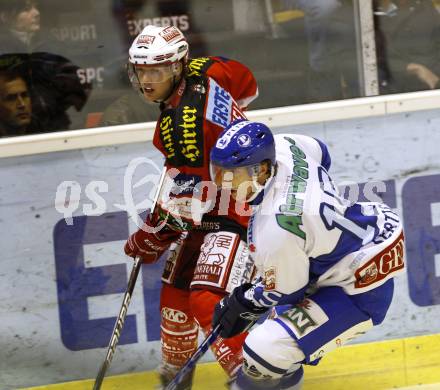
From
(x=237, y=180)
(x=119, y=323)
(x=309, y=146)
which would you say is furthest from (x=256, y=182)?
(x=119, y=323)

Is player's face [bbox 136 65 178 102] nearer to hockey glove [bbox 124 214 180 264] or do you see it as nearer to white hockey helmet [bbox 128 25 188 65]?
white hockey helmet [bbox 128 25 188 65]

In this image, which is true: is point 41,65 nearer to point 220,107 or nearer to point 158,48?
point 158,48

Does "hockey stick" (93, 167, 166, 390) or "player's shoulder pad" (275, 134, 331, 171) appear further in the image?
"hockey stick" (93, 167, 166, 390)

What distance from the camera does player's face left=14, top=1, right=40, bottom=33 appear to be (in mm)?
4531

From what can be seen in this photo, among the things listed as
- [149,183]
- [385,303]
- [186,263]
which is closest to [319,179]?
[385,303]

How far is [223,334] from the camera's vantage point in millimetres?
3803

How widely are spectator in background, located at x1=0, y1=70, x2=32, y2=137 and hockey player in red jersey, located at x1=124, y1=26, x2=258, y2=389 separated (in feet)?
2.25

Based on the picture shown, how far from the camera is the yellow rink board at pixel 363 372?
461 cm

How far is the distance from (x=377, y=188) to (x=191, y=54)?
0.97m

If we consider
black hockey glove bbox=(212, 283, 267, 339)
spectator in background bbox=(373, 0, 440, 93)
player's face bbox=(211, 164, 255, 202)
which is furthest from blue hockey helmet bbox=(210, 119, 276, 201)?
spectator in background bbox=(373, 0, 440, 93)

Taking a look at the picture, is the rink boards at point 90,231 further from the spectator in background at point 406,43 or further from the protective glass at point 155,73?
the protective glass at point 155,73

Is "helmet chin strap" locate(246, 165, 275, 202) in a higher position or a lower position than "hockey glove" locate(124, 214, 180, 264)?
higher

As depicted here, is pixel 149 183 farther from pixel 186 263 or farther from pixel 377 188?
pixel 377 188

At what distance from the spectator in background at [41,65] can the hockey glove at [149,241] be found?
613 mm
